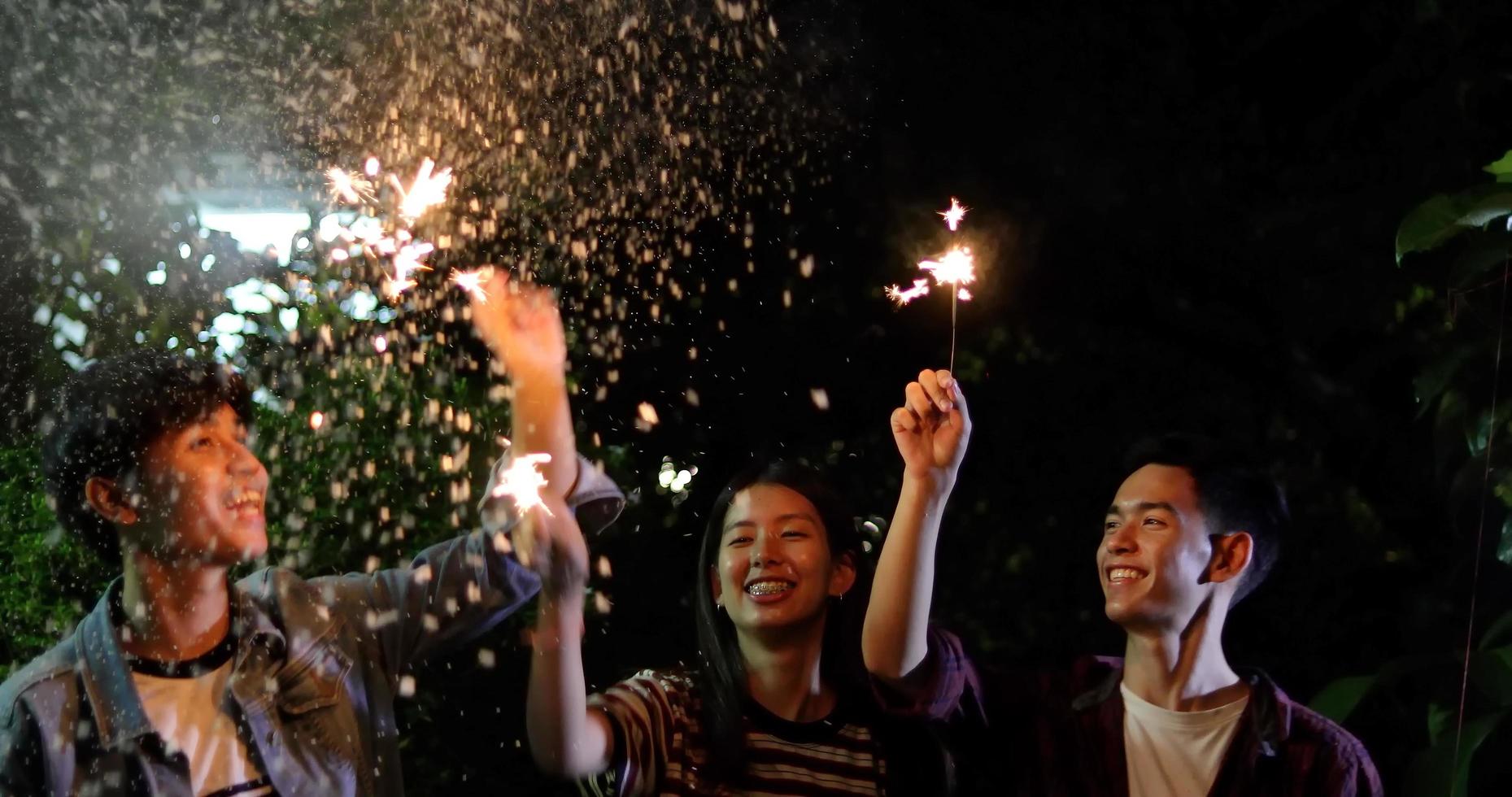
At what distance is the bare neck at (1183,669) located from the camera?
175cm

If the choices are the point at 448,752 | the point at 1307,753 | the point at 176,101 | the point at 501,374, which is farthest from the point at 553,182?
the point at 1307,753

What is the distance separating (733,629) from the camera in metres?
1.72

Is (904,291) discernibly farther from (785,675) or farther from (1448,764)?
(1448,764)

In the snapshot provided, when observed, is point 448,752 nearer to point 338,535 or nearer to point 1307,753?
point 338,535

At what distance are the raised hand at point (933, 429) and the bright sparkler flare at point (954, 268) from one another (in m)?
0.29

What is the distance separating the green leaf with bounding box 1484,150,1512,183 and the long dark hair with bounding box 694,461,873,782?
1.17 meters

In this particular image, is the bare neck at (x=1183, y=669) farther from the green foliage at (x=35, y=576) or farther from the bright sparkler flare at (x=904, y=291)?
the green foliage at (x=35, y=576)

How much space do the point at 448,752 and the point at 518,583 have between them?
1.33 feet

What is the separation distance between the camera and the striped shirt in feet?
5.32

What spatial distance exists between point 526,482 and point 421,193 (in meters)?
0.58

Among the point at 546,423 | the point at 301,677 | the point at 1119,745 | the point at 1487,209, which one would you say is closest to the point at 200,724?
the point at 301,677

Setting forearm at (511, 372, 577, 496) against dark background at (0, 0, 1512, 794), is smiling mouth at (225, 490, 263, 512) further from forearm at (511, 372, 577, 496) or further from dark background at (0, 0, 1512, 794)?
dark background at (0, 0, 1512, 794)

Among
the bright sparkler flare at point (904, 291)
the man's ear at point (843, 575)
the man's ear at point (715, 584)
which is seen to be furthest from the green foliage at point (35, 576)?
the bright sparkler flare at point (904, 291)

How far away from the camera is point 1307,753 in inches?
68.2
